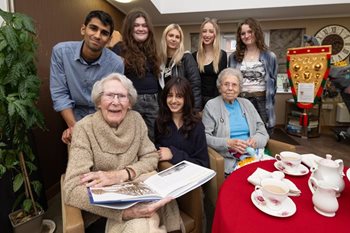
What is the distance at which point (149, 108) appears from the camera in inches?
76.6

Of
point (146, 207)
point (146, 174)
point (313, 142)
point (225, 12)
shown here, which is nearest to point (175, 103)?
point (146, 174)

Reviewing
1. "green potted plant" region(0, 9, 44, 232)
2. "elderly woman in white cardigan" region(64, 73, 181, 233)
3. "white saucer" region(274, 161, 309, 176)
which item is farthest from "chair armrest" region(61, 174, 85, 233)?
"white saucer" region(274, 161, 309, 176)

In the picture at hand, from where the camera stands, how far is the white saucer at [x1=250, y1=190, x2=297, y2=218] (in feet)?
2.60

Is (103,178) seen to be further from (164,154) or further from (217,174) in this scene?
(217,174)

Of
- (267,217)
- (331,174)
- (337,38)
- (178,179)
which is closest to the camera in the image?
(267,217)

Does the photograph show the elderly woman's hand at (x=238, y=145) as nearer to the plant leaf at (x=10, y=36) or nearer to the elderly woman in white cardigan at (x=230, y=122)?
the elderly woman in white cardigan at (x=230, y=122)

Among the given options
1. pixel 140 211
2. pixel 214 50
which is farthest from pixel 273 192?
pixel 214 50

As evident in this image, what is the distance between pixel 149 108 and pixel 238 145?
2.48 ft

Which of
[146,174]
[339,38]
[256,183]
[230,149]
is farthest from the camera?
[339,38]

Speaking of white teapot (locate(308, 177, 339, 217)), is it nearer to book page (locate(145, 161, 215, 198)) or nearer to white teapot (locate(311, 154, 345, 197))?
white teapot (locate(311, 154, 345, 197))

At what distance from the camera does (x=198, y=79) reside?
219 cm

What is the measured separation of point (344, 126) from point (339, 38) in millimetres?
1812

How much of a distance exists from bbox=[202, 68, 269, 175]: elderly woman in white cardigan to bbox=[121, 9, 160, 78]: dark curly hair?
579mm

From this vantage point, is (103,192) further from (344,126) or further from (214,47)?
(344,126)
